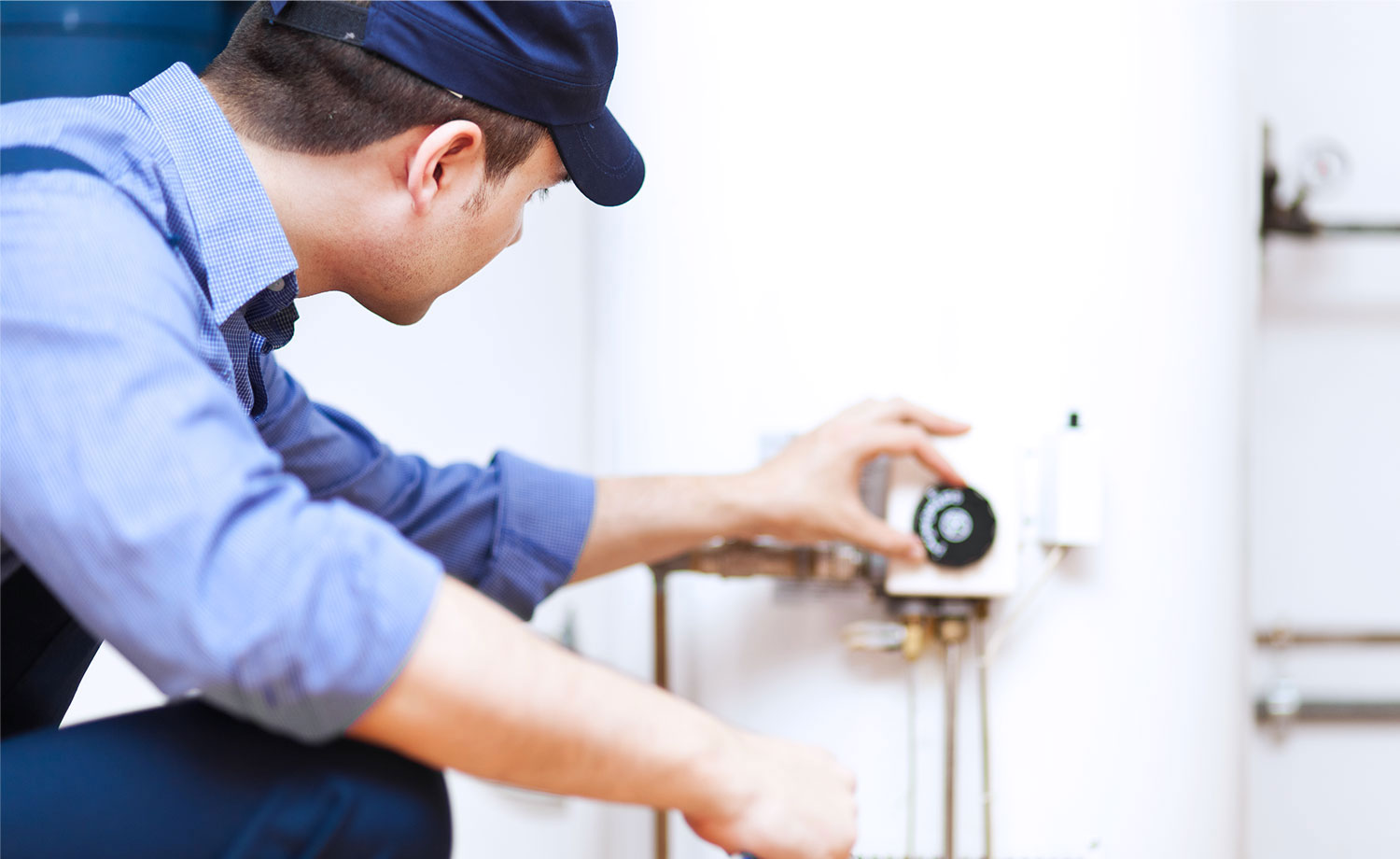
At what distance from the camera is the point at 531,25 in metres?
Result: 0.76

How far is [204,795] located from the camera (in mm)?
568

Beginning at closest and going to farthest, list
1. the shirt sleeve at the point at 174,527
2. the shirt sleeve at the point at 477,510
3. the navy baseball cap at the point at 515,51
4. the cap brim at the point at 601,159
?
the shirt sleeve at the point at 174,527, the navy baseball cap at the point at 515,51, the cap brim at the point at 601,159, the shirt sleeve at the point at 477,510

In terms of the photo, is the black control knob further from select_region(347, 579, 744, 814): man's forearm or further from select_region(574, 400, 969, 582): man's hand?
select_region(347, 579, 744, 814): man's forearm

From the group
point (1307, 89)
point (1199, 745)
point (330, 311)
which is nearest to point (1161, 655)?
point (1199, 745)

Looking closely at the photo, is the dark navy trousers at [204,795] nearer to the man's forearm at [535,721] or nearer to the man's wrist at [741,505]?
the man's forearm at [535,721]

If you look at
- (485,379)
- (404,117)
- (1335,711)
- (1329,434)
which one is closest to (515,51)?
(404,117)

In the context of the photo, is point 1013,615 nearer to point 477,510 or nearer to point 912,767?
point 912,767

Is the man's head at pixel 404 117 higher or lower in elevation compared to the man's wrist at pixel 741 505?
higher

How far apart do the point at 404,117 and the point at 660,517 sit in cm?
37

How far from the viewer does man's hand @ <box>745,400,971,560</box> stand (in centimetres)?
88

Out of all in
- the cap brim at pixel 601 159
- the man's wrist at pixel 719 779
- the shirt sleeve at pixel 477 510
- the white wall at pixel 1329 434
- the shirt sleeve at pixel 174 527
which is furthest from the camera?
the white wall at pixel 1329 434

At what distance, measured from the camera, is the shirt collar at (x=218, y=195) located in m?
0.68

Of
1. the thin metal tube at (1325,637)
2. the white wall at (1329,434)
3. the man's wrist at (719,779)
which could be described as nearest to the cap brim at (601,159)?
the man's wrist at (719,779)

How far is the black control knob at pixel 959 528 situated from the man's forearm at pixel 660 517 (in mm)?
135
